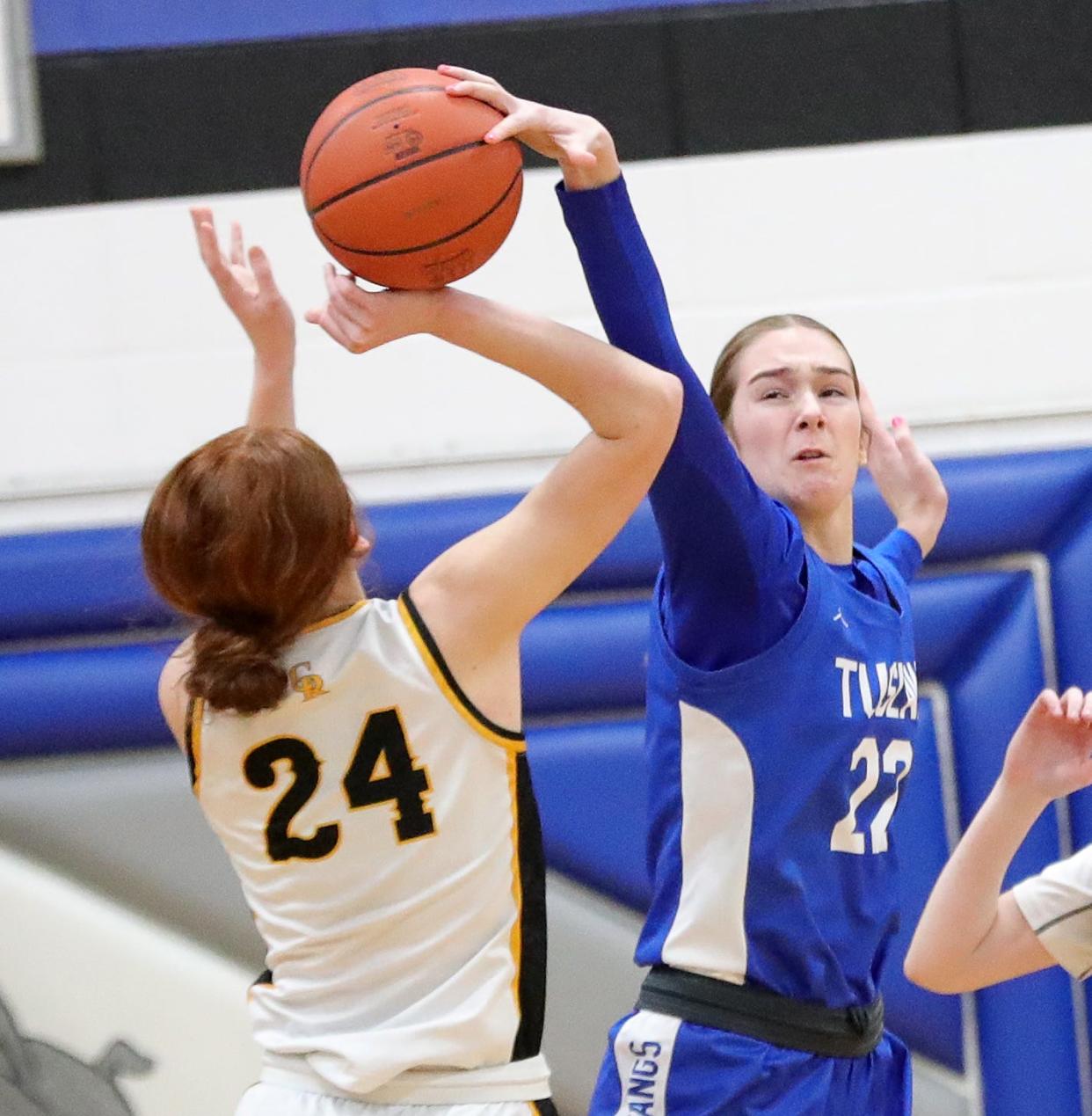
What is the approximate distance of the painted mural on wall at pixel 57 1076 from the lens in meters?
3.73

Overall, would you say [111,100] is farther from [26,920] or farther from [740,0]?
[26,920]

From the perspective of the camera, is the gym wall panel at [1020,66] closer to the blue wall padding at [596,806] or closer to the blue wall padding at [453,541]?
the blue wall padding at [453,541]

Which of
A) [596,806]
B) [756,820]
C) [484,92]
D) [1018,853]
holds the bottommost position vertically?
[1018,853]

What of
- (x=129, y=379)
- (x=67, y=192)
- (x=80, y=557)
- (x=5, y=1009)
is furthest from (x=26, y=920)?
(x=67, y=192)

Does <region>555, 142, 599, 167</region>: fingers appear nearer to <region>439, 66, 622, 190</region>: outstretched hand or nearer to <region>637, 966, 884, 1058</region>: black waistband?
<region>439, 66, 622, 190</region>: outstretched hand

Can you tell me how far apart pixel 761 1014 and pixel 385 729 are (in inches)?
28.7

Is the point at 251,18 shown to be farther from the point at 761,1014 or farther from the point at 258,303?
the point at 761,1014

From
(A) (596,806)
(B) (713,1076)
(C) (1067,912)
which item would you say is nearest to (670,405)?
(C) (1067,912)

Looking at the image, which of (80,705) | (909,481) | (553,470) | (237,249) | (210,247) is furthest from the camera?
(80,705)

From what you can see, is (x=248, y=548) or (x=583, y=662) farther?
(x=583, y=662)

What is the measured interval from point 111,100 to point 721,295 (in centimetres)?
162

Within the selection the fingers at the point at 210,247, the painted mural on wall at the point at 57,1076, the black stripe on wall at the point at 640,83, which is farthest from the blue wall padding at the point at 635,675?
the fingers at the point at 210,247

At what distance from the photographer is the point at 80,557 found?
383cm

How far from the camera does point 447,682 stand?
174 centimetres
